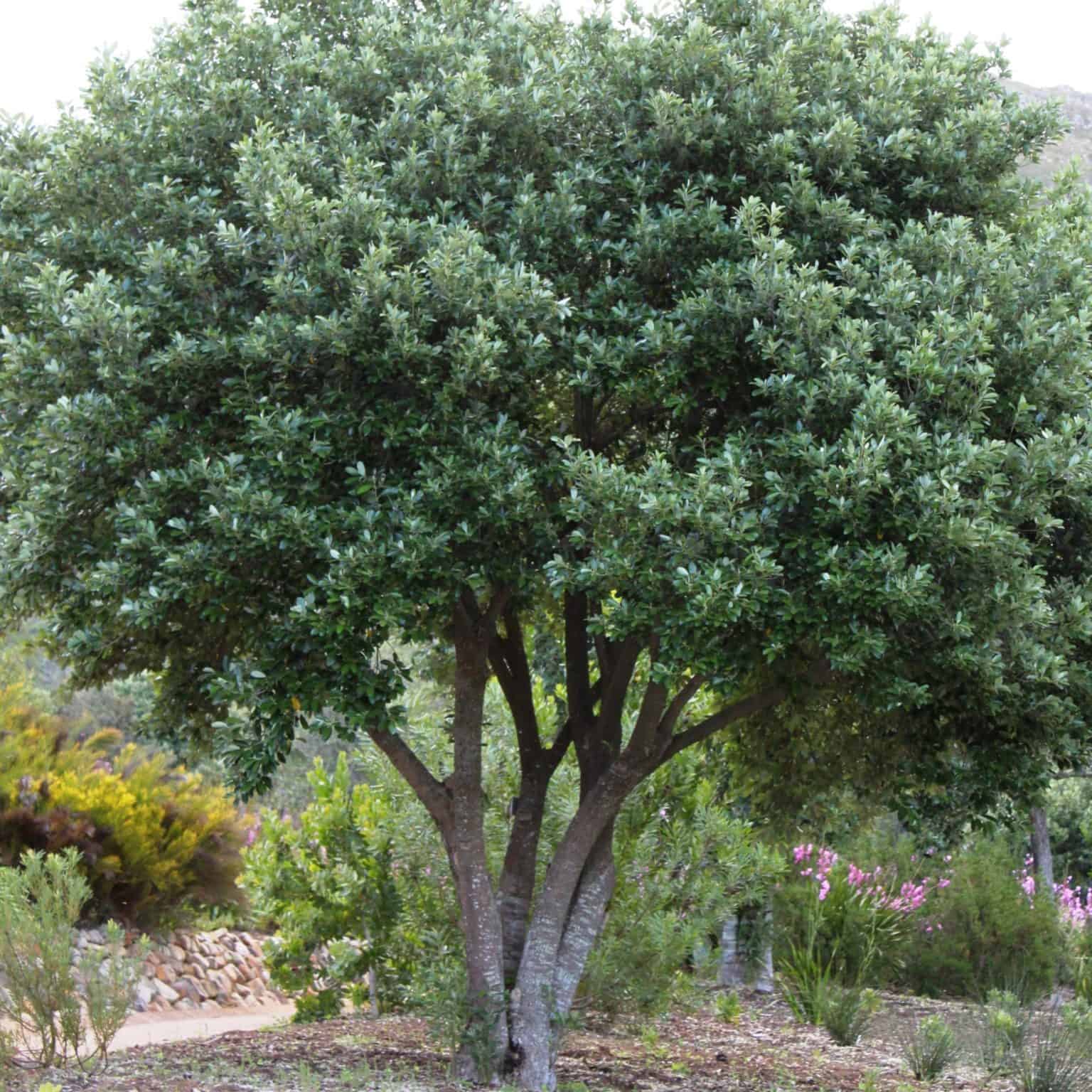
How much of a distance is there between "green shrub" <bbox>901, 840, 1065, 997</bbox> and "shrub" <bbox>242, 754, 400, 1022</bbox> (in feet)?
23.2

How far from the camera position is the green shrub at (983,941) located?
13.7 metres

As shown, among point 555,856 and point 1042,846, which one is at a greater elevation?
point 1042,846

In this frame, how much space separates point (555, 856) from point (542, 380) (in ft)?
9.76

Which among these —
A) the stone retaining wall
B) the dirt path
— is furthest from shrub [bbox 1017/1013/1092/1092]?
the stone retaining wall

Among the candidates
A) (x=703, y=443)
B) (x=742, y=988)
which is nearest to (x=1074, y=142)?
(x=742, y=988)

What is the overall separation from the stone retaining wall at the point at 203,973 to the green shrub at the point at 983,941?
774 cm

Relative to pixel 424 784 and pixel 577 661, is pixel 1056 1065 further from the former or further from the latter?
pixel 424 784

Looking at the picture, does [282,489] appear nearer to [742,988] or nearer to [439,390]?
[439,390]

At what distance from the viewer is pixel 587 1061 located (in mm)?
8805

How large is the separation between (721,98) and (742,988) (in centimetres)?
1039

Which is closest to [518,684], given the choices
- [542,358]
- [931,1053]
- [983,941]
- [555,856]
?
[555,856]

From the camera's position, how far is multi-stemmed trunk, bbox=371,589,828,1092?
7105 millimetres

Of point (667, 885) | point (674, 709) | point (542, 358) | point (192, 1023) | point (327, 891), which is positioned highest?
point (542, 358)

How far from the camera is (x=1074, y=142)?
7319 cm
